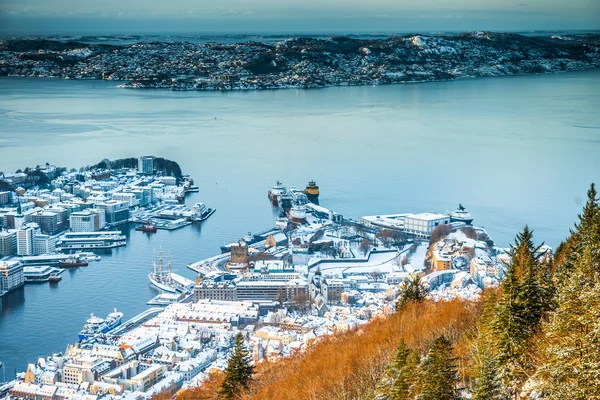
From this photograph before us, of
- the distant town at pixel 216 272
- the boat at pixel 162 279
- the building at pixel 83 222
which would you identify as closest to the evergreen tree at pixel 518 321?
the distant town at pixel 216 272

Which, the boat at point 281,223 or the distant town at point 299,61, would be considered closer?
the boat at point 281,223

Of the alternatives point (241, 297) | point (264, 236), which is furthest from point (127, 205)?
point (241, 297)

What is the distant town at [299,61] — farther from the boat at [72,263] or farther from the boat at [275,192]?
the boat at [72,263]

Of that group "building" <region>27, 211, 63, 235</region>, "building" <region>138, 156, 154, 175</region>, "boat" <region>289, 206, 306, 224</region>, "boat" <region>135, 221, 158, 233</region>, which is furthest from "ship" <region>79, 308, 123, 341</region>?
"building" <region>138, 156, 154, 175</region>

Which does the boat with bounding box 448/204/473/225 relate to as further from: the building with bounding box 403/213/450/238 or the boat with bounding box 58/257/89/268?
the boat with bounding box 58/257/89/268

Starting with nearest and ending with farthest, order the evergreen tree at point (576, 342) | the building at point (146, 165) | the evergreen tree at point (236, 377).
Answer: the evergreen tree at point (576, 342) → the evergreen tree at point (236, 377) → the building at point (146, 165)

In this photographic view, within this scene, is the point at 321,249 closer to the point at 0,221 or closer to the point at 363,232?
the point at 363,232

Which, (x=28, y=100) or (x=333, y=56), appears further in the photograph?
(x=333, y=56)
